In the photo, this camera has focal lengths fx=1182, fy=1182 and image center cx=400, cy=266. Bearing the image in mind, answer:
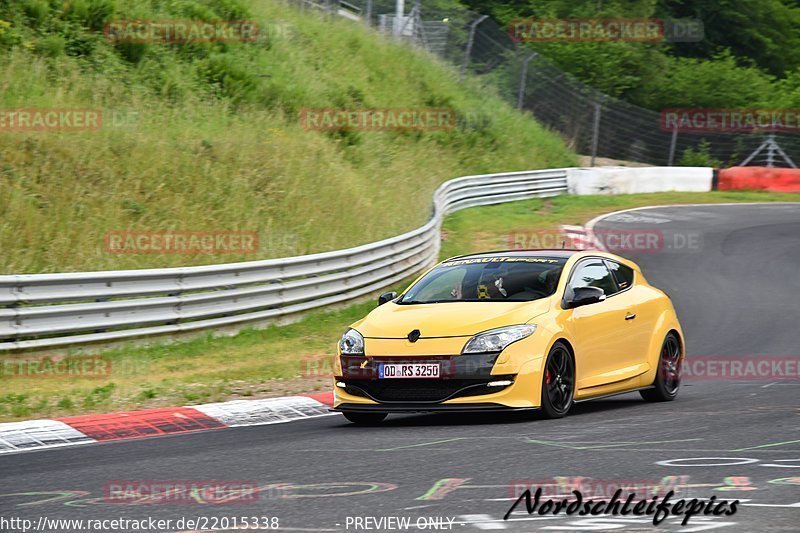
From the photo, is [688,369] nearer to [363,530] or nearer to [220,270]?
[220,270]

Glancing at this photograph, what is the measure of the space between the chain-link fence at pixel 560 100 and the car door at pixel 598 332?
33.1m

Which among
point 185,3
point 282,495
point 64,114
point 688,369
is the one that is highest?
point 185,3

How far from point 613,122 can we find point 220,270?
30.0m

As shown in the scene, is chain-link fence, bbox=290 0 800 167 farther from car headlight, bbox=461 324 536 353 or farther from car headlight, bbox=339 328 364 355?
car headlight, bbox=461 324 536 353

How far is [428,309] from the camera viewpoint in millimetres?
9945

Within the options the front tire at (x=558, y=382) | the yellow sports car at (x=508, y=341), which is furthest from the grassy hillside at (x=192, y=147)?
the front tire at (x=558, y=382)

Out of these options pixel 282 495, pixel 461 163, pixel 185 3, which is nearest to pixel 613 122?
pixel 461 163

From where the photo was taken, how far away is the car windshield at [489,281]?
10.3 meters

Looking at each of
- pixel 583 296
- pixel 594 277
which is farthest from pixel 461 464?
pixel 594 277

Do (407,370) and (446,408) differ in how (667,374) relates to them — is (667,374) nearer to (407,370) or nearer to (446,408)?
(446,408)

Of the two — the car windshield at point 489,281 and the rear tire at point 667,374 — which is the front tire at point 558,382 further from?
the rear tire at point 667,374

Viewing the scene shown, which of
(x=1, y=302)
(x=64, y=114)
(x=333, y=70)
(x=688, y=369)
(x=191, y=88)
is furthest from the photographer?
(x=333, y=70)

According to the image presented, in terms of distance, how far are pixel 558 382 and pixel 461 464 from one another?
260 cm

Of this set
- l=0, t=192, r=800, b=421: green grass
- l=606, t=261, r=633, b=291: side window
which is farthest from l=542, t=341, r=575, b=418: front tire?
l=0, t=192, r=800, b=421: green grass
